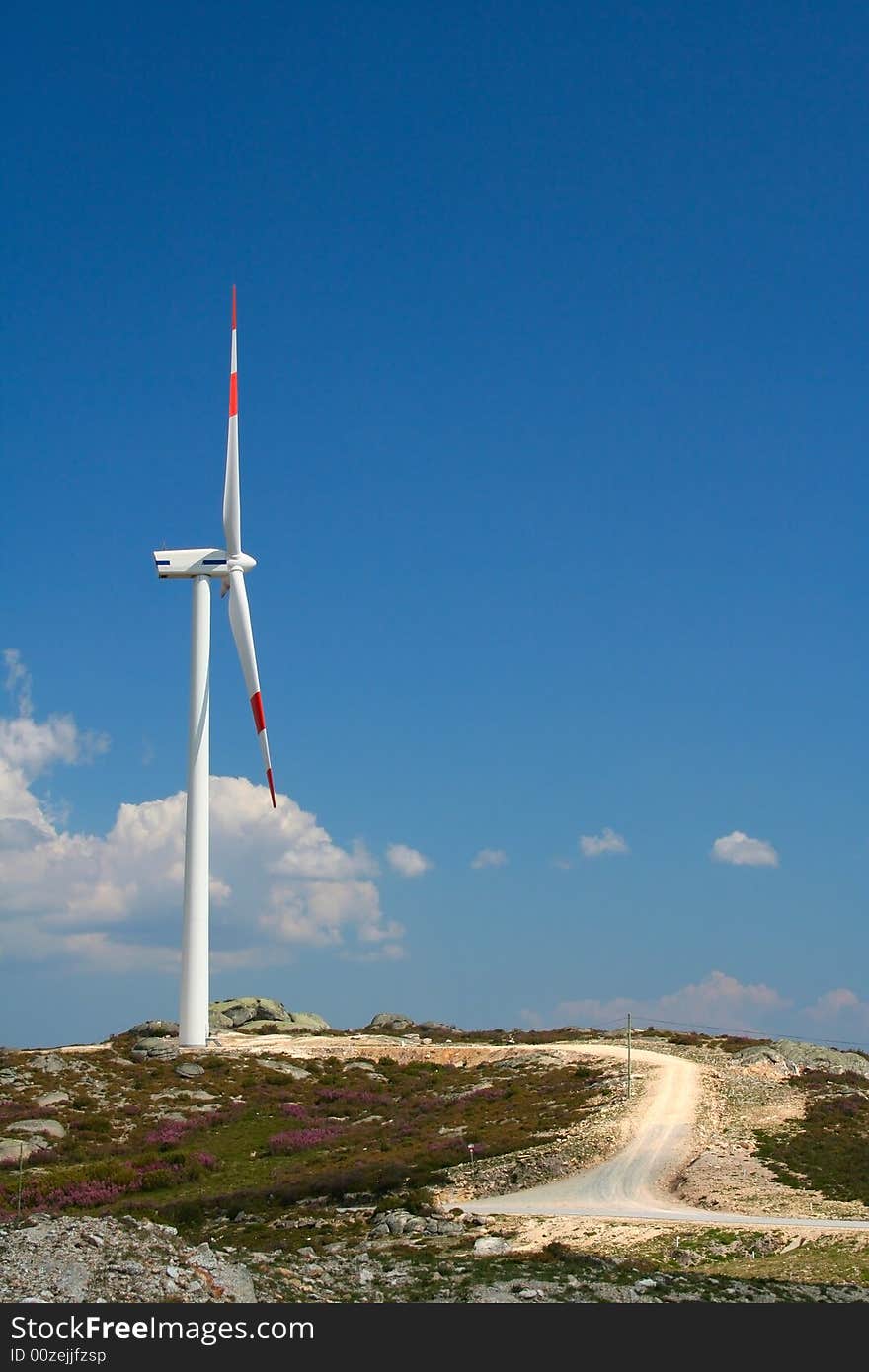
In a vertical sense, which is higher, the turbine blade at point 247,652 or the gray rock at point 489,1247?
the turbine blade at point 247,652

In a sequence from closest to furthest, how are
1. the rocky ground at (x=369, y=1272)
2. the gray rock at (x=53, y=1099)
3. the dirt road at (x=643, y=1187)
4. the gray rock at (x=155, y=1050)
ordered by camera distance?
the rocky ground at (x=369, y=1272) → the dirt road at (x=643, y=1187) → the gray rock at (x=53, y=1099) → the gray rock at (x=155, y=1050)

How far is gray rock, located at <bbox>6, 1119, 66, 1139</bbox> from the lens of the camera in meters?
65.9

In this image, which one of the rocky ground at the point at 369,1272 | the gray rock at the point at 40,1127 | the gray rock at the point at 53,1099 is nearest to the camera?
the rocky ground at the point at 369,1272

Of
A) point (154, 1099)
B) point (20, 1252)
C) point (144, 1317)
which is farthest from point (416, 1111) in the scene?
point (144, 1317)

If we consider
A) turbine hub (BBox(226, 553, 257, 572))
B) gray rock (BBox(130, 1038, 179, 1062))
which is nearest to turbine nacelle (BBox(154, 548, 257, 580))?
turbine hub (BBox(226, 553, 257, 572))

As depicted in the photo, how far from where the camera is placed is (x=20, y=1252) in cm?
3219

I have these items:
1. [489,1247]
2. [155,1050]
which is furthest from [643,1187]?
[155,1050]

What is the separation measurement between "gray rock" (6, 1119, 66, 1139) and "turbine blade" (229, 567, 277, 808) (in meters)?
27.0

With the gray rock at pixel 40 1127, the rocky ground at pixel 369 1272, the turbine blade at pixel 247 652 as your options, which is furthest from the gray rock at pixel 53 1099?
the rocky ground at pixel 369 1272

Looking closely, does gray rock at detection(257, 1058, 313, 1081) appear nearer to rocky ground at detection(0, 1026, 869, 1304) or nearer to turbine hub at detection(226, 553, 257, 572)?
rocky ground at detection(0, 1026, 869, 1304)

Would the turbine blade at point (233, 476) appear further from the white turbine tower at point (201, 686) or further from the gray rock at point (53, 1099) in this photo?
the gray rock at point (53, 1099)

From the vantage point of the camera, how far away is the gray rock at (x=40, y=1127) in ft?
216

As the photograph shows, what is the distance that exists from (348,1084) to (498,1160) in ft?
105

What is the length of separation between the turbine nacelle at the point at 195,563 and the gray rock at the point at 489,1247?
62670 millimetres
